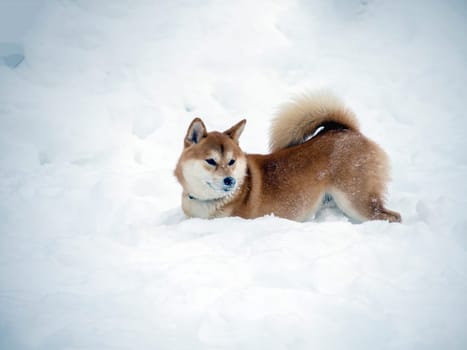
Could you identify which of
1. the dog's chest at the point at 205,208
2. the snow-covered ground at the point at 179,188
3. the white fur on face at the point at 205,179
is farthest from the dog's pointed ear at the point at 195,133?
the snow-covered ground at the point at 179,188

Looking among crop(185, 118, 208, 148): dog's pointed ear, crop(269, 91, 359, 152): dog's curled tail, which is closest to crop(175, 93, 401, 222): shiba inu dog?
crop(185, 118, 208, 148): dog's pointed ear

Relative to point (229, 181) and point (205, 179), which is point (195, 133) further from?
point (229, 181)

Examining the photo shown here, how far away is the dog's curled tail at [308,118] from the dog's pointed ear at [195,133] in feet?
2.92

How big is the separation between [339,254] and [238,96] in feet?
15.9

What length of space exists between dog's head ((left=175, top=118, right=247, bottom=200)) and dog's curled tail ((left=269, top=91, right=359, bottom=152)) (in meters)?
0.71

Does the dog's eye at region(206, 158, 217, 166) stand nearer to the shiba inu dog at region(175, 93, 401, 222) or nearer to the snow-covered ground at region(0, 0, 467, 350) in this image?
the shiba inu dog at region(175, 93, 401, 222)

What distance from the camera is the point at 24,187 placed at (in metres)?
4.58

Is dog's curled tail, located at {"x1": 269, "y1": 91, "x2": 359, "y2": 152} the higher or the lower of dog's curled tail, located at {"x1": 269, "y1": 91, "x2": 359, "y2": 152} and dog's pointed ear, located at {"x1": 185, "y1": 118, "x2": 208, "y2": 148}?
the higher

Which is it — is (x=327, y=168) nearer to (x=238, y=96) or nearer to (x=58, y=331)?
(x=58, y=331)

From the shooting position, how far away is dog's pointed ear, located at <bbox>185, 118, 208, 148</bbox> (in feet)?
13.3

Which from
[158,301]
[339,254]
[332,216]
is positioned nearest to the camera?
[158,301]

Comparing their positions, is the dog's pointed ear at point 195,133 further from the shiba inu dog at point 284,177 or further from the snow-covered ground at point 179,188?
the snow-covered ground at point 179,188

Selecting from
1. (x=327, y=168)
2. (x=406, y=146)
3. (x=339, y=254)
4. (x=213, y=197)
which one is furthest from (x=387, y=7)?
(x=339, y=254)

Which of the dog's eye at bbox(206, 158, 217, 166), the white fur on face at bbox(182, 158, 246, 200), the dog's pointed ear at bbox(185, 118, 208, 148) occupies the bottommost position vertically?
the white fur on face at bbox(182, 158, 246, 200)
